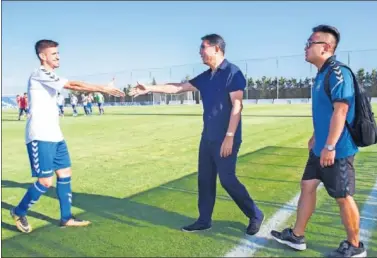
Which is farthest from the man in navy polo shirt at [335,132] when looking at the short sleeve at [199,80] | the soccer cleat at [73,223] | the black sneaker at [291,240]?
the soccer cleat at [73,223]

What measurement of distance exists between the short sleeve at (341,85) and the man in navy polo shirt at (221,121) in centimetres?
99

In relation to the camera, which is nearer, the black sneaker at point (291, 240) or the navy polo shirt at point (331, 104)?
the navy polo shirt at point (331, 104)

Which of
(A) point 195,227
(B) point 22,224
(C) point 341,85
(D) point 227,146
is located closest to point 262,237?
(A) point 195,227

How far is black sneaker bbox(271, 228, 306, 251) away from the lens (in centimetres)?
367

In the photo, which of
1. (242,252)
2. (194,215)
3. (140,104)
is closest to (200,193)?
(194,215)

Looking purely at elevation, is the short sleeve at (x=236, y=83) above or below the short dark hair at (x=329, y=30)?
below

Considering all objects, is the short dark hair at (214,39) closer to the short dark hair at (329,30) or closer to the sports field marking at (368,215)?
the short dark hair at (329,30)

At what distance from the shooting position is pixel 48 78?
406 cm

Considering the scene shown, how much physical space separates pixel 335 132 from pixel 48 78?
289cm

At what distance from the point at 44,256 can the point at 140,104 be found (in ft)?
177

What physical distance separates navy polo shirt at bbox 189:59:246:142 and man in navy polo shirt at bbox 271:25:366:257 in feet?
2.45

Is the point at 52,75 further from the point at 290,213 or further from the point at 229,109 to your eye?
the point at 290,213

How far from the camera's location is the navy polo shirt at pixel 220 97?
3.93 metres

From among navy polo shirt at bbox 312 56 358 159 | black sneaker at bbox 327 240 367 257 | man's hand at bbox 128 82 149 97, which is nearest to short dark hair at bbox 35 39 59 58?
man's hand at bbox 128 82 149 97
